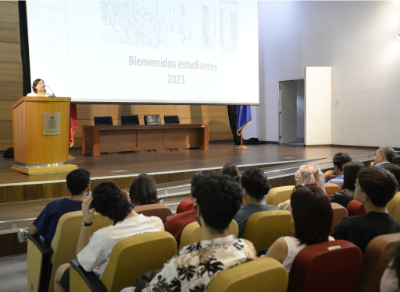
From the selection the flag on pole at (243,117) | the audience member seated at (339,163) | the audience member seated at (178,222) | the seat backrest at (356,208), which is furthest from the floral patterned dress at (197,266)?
the flag on pole at (243,117)

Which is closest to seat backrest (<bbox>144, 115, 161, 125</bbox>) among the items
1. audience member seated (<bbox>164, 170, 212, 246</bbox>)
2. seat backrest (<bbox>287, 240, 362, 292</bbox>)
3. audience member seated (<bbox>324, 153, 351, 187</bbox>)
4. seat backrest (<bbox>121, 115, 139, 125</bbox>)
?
seat backrest (<bbox>121, 115, 139, 125</bbox>)

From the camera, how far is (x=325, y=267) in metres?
1.37

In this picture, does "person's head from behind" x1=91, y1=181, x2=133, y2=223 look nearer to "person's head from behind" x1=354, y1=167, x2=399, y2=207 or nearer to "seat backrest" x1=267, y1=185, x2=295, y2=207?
"person's head from behind" x1=354, y1=167, x2=399, y2=207

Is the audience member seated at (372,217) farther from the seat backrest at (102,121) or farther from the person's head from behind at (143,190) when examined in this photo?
the seat backrest at (102,121)

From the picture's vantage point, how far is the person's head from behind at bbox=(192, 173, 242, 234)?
1.28 meters

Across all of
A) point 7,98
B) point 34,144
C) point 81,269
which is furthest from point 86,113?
point 81,269

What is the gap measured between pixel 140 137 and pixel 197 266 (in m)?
6.80

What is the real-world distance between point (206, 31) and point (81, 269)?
5949 mm

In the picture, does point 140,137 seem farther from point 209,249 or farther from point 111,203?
point 209,249

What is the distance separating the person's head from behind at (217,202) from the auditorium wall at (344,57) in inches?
324

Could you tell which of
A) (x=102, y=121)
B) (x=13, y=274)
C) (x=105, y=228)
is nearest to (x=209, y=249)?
(x=105, y=228)

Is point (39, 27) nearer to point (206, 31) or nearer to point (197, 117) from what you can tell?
point (206, 31)

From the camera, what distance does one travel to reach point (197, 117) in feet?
36.4

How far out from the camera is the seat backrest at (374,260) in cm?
150
